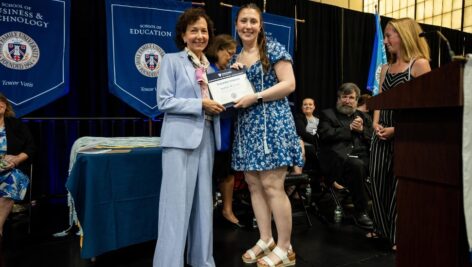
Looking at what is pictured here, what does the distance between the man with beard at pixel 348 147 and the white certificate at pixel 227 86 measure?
1.64 m

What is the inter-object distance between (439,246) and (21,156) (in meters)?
3.05

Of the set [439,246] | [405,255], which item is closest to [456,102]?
[439,246]

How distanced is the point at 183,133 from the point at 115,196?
2.53 feet

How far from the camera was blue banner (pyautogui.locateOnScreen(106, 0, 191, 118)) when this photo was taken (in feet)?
12.3

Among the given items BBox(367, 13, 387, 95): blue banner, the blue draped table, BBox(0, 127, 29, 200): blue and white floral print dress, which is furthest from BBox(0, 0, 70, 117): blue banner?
BBox(367, 13, 387, 95): blue banner

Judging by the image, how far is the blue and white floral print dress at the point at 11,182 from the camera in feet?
8.80

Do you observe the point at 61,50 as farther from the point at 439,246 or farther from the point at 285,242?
the point at 439,246

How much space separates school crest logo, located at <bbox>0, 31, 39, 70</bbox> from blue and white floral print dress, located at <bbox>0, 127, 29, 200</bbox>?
896mm

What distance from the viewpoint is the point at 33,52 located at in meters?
3.44

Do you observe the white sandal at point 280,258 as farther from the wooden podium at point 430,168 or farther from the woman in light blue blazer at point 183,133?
the wooden podium at point 430,168

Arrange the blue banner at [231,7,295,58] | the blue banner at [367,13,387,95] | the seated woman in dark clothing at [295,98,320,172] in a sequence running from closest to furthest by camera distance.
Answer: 1. the seated woman in dark clothing at [295,98,320,172]
2. the blue banner at [231,7,295,58]
3. the blue banner at [367,13,387,95]

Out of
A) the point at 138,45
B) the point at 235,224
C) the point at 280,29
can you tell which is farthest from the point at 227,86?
the point at 280,29

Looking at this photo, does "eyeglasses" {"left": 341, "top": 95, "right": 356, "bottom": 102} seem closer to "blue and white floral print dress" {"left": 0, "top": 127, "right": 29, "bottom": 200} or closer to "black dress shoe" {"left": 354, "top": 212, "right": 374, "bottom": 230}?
"black dress shoe" {"left": 354, "top": 212, "right": 374, "bottom": 230}

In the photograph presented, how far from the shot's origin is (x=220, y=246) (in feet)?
8.41
